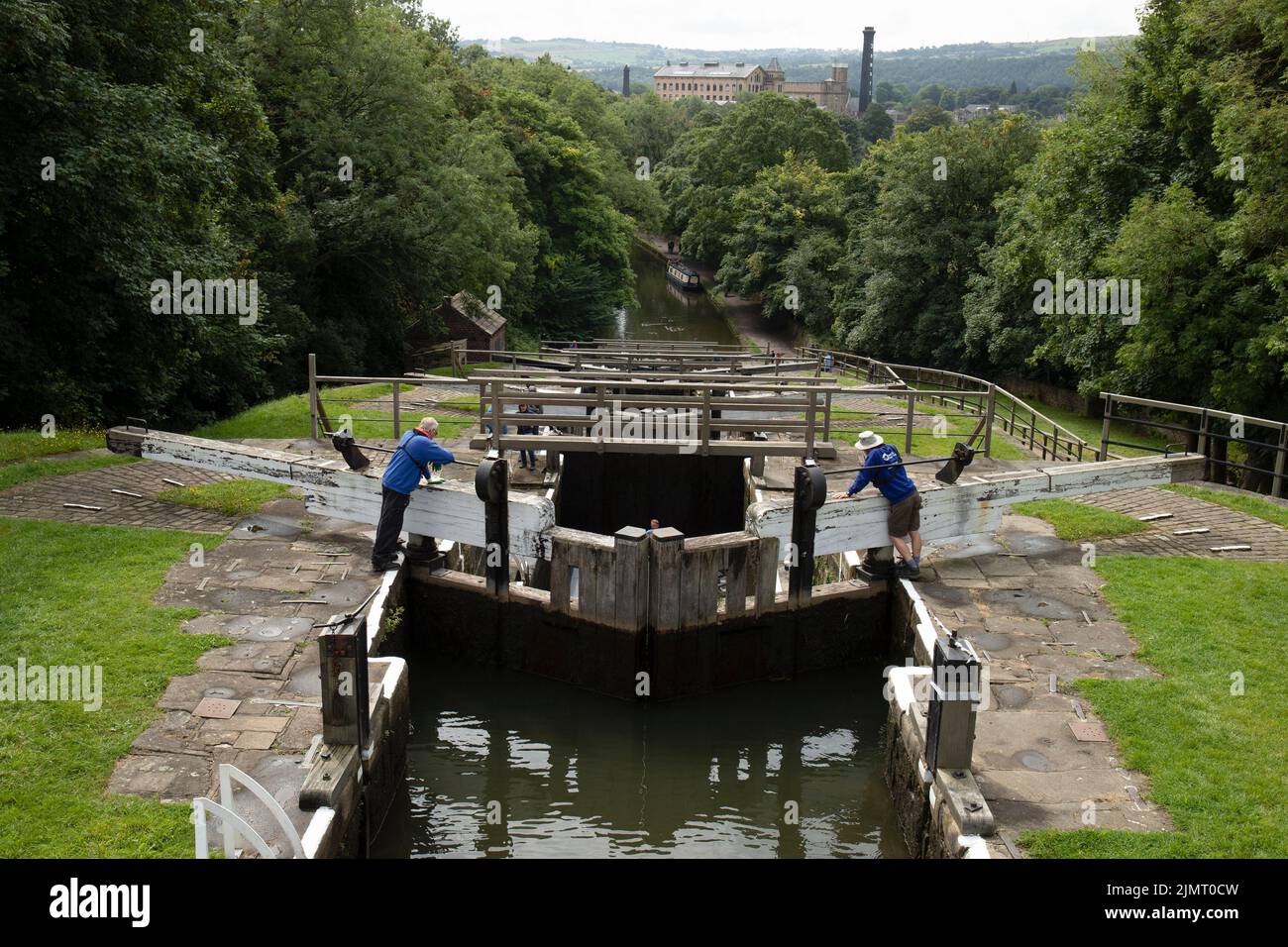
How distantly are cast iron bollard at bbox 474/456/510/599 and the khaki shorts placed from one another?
415 centimetres

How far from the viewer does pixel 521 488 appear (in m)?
15.0

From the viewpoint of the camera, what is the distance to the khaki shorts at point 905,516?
38.7ft

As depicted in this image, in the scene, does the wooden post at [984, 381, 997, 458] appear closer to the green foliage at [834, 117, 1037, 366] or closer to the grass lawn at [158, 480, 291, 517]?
the grass lawn at [158, 480, 291, 517]

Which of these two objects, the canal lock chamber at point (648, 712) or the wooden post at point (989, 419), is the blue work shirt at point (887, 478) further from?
the wooden post at point (989, 419)

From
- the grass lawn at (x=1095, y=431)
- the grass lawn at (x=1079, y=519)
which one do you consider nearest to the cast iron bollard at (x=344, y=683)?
the grass lawn at (x=1079, y=519)

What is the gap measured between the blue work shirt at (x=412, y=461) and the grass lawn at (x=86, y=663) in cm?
236

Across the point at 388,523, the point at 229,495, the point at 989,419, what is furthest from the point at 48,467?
the point at 989,419

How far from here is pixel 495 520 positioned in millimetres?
11734

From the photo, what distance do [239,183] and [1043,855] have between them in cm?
2174

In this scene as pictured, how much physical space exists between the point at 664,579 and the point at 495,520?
6.35 feet

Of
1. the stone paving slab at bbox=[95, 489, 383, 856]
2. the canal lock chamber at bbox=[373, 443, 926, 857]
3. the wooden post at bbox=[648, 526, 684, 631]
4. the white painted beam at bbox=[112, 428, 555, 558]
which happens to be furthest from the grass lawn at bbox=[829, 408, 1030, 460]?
the stone paving slab at bbox=[95, 489, 383, 856]

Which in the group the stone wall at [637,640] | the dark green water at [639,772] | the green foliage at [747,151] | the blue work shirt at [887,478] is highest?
the green foliage at [747,151]

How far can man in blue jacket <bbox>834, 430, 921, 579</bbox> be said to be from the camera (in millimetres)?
11688
